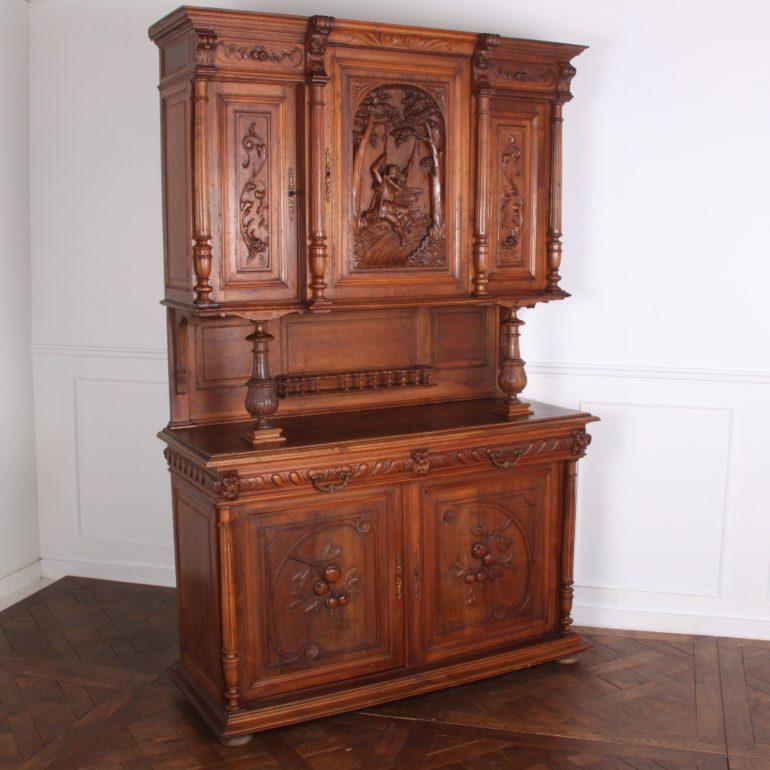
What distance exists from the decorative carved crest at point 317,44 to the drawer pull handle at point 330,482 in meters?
1.33

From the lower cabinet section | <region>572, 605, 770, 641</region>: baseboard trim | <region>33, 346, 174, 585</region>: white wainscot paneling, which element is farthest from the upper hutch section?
<region>572, 605, 770, 641</region>: baseboard trim

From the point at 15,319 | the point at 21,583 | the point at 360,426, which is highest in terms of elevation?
the point at 15,319

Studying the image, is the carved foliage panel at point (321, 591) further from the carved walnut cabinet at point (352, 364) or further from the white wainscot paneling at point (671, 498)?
the white wainscot paneling at point (671, 498)

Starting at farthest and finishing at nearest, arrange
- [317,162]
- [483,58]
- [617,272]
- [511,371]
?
[617,272] → [511,371] → [483,58] → [317,162]

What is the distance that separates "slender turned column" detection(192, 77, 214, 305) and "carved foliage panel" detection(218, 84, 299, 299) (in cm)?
6

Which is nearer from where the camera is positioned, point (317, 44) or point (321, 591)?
point (317, 44)

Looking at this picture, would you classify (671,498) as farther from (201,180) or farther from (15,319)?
(15,319)

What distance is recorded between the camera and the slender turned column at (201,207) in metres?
3.09

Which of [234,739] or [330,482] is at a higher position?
[330,482]

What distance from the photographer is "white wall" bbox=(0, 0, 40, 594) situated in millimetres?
4324

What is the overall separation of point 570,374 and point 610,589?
0.98m

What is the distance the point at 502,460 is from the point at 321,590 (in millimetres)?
830

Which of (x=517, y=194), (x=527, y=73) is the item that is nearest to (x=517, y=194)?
(x=517, y=194)

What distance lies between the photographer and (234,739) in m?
3.24
